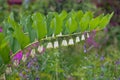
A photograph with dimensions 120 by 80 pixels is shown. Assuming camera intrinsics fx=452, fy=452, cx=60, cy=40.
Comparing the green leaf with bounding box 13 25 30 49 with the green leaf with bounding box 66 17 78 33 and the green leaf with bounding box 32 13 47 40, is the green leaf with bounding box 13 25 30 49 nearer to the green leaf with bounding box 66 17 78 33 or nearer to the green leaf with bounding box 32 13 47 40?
the green leaf with bounding box 32 13 47 40

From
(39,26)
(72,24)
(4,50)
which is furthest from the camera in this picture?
(72,24)

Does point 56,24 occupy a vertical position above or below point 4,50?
above

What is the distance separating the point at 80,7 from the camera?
6566 millimetres

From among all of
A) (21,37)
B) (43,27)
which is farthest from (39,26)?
(21,37)

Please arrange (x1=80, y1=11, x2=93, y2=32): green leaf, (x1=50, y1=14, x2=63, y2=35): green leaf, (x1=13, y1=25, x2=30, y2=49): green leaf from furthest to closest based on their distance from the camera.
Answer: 1. (x1=80, y1=11, x2=93, y2=32): green leaf
2. (x1=50, y1=14, x2=63, y2=35): green leaf
3. (x1=13, y1=25, x2=30, y2=49): green leaf

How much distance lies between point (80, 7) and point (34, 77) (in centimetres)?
289

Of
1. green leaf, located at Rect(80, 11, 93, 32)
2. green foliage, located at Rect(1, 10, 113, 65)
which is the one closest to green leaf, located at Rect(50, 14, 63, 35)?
green foliage, located at Rect(1, 10, 113, 65)

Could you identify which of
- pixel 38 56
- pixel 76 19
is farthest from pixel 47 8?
pixel 76 19

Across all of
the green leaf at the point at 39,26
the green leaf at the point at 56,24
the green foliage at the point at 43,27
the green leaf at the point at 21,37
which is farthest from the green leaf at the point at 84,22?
the green leaf at the point at 21,37

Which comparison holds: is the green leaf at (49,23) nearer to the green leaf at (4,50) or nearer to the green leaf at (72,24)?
the green leaf at (72,24)

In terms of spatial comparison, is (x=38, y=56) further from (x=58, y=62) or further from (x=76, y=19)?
(x=76, y=19)

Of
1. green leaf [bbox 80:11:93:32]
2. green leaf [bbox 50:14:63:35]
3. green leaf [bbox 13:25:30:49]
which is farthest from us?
green leaf [bbox 80:11:93:32]

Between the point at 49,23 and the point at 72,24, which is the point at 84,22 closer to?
the point at 72,24

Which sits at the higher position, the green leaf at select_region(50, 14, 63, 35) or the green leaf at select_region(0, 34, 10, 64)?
the green leaf at select_region(50, 14, 63, 35)
